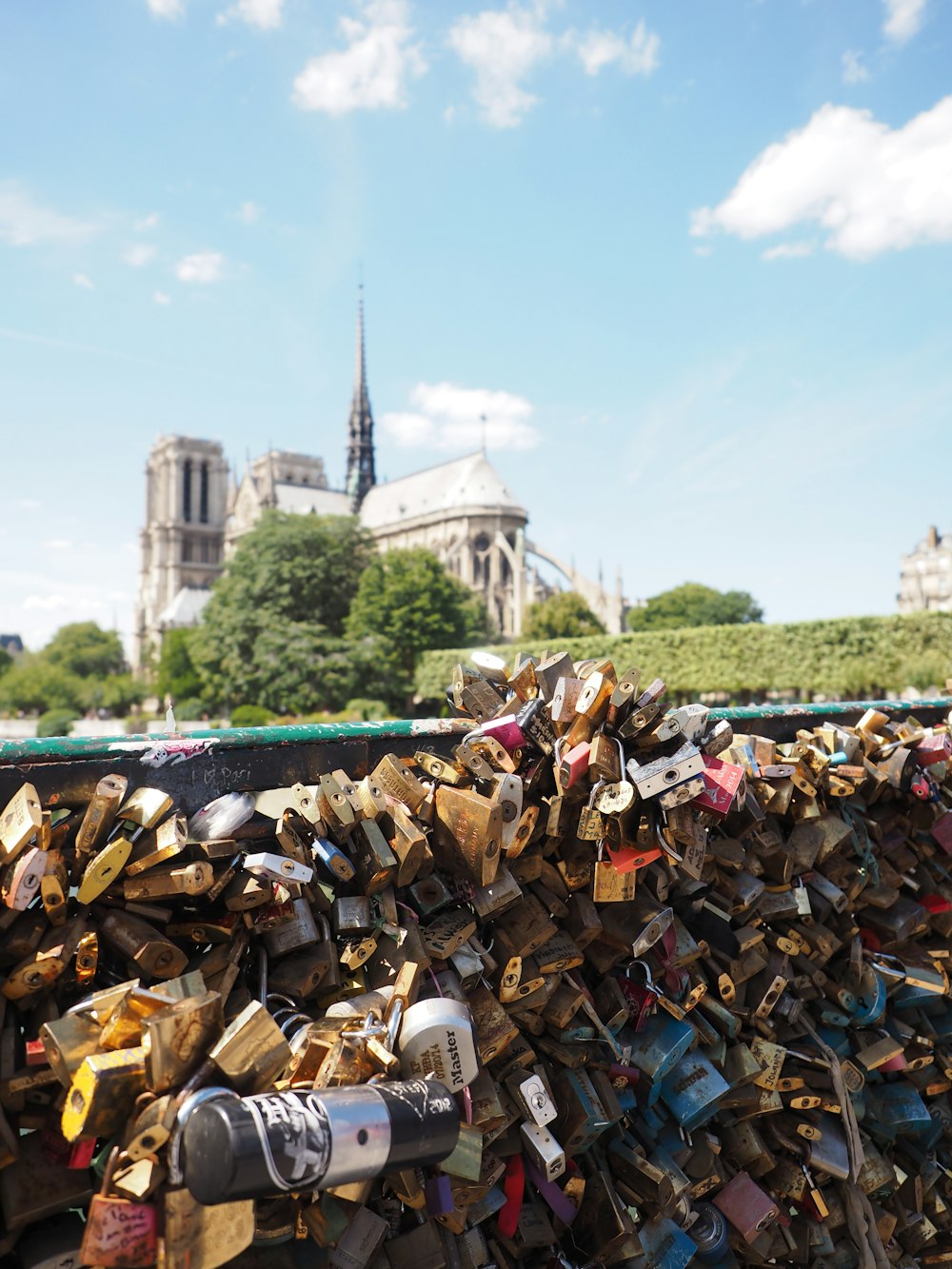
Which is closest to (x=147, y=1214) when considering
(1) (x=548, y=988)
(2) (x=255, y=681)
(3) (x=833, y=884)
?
(1) (x=548, y=988)

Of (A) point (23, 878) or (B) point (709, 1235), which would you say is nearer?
(A) point (23, 878)

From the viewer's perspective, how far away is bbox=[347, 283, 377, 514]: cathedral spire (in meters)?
107

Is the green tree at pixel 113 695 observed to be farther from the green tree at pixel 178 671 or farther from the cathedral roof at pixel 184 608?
the green tree at pixel 178 671

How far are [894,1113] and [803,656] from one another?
101 feet

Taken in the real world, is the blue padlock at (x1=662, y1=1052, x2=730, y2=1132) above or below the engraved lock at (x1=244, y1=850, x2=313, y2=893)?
below

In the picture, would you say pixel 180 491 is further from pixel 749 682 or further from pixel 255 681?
pixel 749 682

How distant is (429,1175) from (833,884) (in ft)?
6.80

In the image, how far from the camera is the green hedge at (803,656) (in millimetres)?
29609

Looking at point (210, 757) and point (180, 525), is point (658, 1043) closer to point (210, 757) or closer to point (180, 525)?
point (210, 757)

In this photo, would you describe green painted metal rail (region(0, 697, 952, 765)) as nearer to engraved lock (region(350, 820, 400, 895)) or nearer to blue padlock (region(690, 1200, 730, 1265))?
engraved lock (region(350, 820, 400, 895))

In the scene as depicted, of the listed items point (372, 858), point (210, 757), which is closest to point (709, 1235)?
point (372, 858)

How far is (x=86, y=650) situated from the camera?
112 metres

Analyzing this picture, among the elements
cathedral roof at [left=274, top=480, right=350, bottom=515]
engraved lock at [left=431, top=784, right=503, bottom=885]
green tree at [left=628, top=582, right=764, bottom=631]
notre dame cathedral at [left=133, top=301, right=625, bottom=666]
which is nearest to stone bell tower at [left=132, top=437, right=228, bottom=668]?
notre dame cathedral at [left=133, top=301, right=625, bottom=666]

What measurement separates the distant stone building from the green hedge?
269ft
